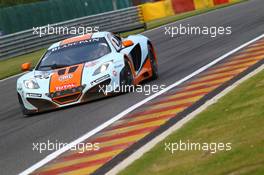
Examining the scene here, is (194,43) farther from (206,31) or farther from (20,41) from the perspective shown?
(20,41)

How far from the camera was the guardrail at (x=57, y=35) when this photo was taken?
98.1ft

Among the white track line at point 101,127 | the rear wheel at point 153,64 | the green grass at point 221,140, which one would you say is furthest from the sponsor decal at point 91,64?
the green grass at point 221,140

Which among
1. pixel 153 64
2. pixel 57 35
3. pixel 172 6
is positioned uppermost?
pixel 153 64

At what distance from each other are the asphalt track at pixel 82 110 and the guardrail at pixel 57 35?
5.66 metres

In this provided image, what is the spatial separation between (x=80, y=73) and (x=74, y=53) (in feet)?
3.20

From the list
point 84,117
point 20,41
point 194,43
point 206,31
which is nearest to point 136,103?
point 84,117

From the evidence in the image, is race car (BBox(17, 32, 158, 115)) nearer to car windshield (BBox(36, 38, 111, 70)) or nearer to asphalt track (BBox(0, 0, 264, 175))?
car windshield (BBox(36, 38, 111, 70))

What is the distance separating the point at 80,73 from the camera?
13102 mm

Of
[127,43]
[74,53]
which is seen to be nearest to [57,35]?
[74,53]

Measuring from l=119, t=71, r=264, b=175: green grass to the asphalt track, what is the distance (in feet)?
5.48

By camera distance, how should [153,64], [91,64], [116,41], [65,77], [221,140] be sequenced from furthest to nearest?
[153,64] → [116,41] → [91,64] → [65,77] → [221,140]

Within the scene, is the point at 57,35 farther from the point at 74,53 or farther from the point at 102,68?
the point at 102,68

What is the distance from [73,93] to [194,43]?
9504mm

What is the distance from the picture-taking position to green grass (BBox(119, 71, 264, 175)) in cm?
686
